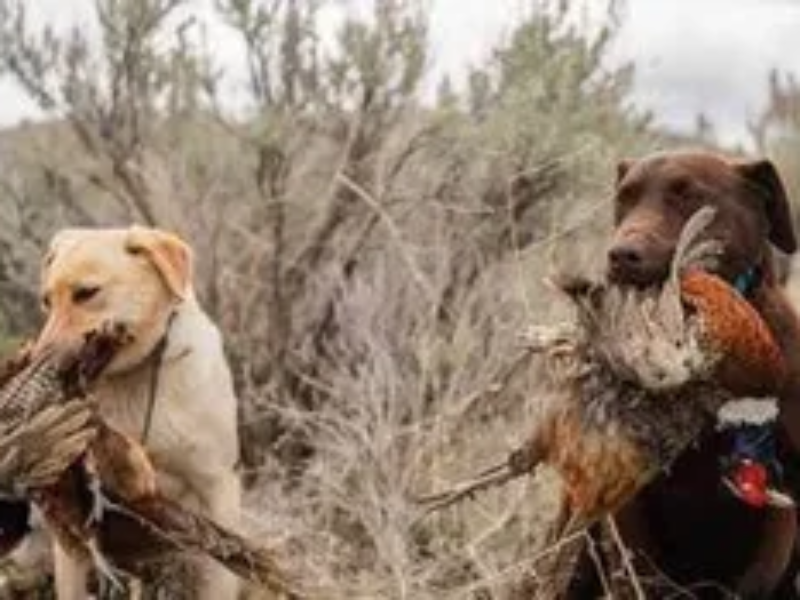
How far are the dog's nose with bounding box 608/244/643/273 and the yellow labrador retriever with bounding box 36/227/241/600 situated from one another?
73.6 inches

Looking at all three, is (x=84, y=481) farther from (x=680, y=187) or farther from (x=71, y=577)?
(x=680, y=187)

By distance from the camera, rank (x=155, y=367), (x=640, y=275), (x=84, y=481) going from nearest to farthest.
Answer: (x=640, y=275), (x=84, y=481), (x=155, y=367)

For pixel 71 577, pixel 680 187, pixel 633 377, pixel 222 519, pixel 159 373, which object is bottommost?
pixel 71 577

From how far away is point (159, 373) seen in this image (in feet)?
23.0

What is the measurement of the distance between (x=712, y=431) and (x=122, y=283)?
2191 millimetres

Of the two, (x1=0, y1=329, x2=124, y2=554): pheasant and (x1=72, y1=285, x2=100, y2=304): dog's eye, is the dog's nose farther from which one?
(x1=72, y1=285, x2=100, y2=304): dog's eye

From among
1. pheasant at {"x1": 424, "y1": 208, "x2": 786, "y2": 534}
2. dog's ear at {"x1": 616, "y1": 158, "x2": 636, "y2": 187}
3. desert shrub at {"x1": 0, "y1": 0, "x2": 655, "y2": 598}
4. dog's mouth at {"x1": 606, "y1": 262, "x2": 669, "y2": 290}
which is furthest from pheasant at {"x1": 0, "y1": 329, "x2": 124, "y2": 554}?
desert shrub at {"x1": 0, "y1": 0, "x2": 655, "y2": 598}

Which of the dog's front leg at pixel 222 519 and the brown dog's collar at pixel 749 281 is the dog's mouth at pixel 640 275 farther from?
the dog's front leg at pixel 222 519

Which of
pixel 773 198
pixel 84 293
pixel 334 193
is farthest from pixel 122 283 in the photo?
pixel 334 193

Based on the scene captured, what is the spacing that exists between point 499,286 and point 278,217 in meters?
1.38

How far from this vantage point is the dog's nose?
5539mm

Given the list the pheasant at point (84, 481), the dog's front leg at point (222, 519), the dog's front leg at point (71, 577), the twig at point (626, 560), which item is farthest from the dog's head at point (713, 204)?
the dog's front leg at point (71, 577)

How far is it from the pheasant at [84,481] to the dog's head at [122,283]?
1.38 feet

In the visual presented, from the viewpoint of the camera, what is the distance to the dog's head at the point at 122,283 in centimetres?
682
